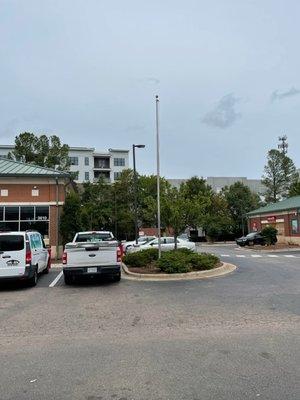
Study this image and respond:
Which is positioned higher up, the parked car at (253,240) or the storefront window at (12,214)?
the storefront window at (12,214)

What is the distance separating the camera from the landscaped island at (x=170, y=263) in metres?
17.2

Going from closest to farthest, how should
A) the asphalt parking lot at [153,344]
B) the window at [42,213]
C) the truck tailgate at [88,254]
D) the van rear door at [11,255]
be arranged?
1. the asphalt parking lot at [153,344]
2. the van rear door at [11,255]
3. the truck tailgate at [88,254]
4. the window at [42,213]

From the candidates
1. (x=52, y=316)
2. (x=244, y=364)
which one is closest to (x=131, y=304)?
(x=52, y=316)

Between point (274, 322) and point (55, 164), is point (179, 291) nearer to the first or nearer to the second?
point (274, 322)

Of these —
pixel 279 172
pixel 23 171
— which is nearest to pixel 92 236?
pixel 23 171

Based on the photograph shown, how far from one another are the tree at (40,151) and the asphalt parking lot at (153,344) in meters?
46.9

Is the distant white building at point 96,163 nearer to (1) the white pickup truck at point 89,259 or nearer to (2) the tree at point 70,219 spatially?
(2) the tree at point 70,219

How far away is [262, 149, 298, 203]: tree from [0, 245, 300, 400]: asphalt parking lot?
61.6 m

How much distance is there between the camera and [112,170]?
9419cm

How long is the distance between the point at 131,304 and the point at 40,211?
2037 cm

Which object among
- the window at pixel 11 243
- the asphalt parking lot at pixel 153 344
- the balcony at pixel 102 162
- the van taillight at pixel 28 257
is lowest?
the asphalt parking lot at pixel 153 344

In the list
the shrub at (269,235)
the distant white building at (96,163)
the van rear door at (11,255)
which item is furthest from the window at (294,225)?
the distant white building at (96,163)

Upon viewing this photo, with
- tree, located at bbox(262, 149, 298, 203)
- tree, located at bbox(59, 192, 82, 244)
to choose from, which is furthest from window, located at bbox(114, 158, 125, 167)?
tree, located at bbox(59, 192, 82, 244)

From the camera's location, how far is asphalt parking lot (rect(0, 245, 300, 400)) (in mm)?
5316
